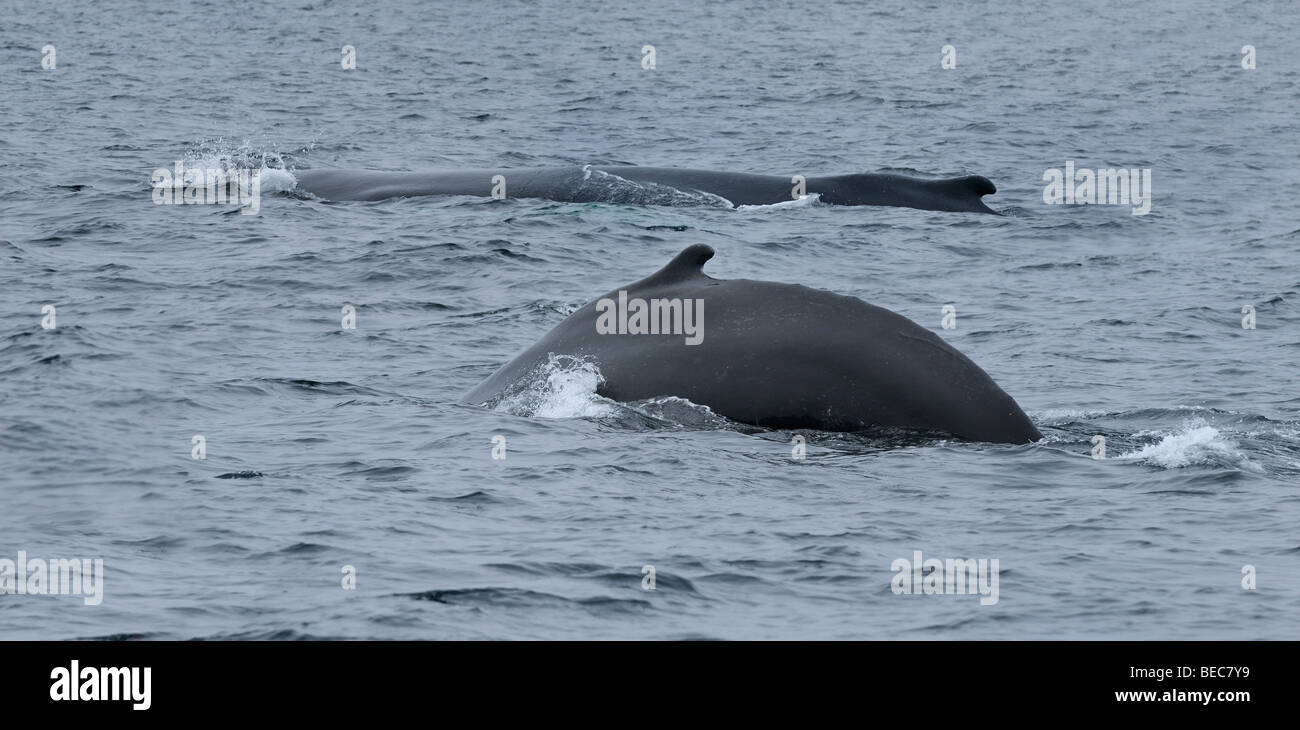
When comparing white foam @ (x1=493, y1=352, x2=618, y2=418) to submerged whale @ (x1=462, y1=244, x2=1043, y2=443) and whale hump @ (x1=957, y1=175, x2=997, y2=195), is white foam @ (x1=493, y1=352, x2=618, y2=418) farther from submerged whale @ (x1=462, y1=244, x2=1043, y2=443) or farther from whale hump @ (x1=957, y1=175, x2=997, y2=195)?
whale hump @ (x1=957, y1=175, x2=997, y2=195)

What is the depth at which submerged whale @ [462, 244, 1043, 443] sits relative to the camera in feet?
33.0

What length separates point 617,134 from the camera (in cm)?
3388

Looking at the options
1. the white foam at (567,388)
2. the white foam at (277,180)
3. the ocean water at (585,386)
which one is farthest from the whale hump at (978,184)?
the white foam at (567,388)

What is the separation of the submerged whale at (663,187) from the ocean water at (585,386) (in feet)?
1.69

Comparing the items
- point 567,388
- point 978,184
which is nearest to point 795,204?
point 978,184

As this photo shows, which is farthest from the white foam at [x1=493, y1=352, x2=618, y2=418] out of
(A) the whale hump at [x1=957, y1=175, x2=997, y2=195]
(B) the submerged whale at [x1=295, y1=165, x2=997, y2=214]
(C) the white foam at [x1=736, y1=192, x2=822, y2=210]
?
(A) the whale hump at [x1=957, y1=175, x2=997, y2=195]

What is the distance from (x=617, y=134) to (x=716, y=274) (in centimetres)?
1497

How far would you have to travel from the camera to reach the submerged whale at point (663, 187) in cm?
2342

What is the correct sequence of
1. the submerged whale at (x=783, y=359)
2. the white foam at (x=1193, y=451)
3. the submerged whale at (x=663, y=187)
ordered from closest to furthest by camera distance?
the submerged whale at (x=783, y=359) → the white foam at (x=1193, y=451) → the submerged whale at (x=663, y=187)

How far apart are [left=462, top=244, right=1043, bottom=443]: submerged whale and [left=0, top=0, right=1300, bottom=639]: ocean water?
20 centimetres

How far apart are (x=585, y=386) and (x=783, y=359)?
1379 millimetres

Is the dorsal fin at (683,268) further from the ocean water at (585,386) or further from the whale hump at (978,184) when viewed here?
the whale hump at (978,184)

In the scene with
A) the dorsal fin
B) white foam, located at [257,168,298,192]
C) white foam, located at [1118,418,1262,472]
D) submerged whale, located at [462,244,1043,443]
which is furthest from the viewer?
white foam, located at [257,168,298,192]
